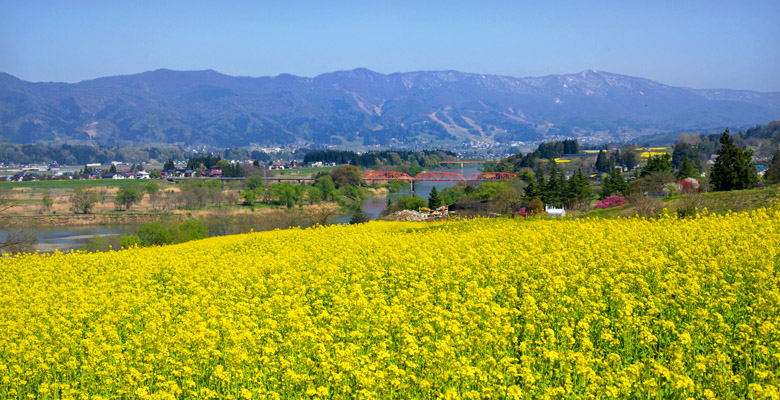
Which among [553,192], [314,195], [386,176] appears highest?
[553,192]

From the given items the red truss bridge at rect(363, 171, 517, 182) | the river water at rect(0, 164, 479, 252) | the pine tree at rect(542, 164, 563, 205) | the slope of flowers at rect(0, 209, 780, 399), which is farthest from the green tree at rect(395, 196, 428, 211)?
the slope of flowers at rect(0, 209, 780, 399)

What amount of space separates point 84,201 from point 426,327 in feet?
354

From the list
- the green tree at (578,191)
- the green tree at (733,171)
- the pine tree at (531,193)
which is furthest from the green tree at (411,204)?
the green tree at (733,171)

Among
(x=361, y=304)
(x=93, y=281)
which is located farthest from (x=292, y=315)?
(x=93, y=281)

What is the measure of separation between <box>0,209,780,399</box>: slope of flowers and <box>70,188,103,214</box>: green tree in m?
96.3

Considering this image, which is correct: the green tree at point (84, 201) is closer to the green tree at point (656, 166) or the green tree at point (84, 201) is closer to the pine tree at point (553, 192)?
the pine tree at point (553, 192)

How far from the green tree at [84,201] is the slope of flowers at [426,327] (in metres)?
96.3

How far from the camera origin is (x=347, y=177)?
5384 inches

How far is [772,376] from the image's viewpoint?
652cm

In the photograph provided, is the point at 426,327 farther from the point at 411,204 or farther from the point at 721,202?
the point at 411,204

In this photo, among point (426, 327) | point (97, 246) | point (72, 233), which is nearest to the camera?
point (426, 327)

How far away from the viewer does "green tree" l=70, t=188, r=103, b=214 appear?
100938 mm

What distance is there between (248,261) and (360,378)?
28.4 feet

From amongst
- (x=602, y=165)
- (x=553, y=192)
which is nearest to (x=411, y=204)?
(x=553, y=192)
